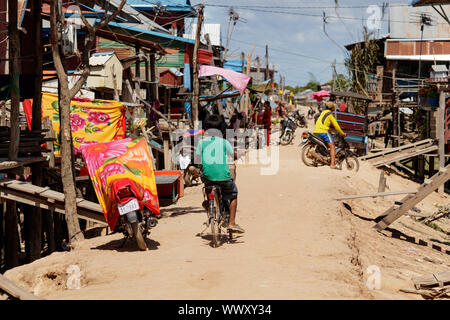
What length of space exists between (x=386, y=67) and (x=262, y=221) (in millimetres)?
29756

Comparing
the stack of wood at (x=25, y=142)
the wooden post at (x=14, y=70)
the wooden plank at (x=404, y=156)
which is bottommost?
the wooden plank at (x=404, y=156)

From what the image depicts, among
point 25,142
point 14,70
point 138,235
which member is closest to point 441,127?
point 25,142

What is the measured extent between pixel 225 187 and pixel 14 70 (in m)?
4.44

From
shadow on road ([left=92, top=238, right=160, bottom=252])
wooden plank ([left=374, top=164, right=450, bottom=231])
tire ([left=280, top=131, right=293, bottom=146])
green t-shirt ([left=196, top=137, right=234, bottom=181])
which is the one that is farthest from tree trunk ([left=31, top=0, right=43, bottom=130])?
tire ([left=280, top=131, right=293, bottom=146])

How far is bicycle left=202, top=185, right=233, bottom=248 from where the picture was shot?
734cm

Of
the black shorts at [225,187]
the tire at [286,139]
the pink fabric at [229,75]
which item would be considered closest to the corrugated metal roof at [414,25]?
the tire at [286,139]

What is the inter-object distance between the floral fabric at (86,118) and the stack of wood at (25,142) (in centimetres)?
212

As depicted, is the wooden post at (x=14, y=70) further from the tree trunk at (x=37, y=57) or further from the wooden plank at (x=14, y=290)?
the wooden plank at (x=14, y=290)

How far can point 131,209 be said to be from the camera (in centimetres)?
676

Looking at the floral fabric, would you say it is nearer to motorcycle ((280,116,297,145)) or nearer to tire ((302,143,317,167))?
tire ((302,143,317,167))

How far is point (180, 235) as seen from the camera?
855cm

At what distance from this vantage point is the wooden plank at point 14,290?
17.9 ft

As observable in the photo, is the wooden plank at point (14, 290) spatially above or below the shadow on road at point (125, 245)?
above
